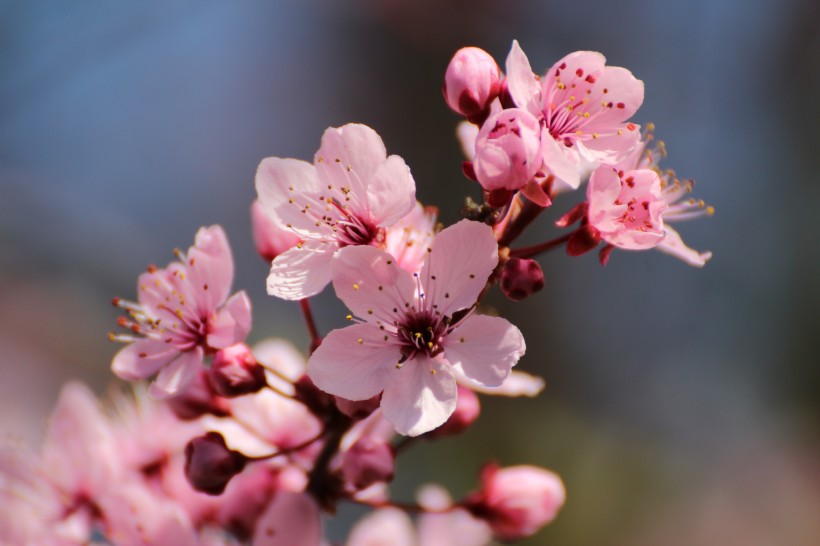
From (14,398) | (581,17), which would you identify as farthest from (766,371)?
(14,398)

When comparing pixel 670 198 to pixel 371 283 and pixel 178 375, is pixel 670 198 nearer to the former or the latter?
pixel 371 283

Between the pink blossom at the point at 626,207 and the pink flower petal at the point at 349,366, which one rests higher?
the pink blossom at the point at 626,207

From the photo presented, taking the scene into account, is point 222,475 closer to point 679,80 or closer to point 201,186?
point 679,80

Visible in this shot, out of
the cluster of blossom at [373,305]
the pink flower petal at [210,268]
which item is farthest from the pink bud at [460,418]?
the pink flower petal at [210,268]

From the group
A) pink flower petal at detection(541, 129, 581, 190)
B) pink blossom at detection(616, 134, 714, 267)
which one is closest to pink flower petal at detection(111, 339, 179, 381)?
pink flower petal at detection(541, 129, 581, 190)

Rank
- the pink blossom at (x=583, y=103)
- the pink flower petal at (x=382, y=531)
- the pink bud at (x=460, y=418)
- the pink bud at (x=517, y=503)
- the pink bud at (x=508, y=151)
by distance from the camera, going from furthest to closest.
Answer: the pink flower petal at (x=382, y=531), the pink bud at (x=517, y=503), the pink bud at (x=460, y=418), the pink blossom at (x=583, y=103), the pink bud at (x=508, y=151)

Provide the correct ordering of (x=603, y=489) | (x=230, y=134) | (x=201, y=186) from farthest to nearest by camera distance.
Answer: (x=230, y=134), (x=201, y=186), (x=603, y=489)

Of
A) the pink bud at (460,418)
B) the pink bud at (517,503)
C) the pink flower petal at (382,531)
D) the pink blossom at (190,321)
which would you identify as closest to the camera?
the pink blossom at (190,321)

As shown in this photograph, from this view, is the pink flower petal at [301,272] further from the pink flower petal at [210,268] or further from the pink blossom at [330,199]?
the pink flower petal at [210,268]
